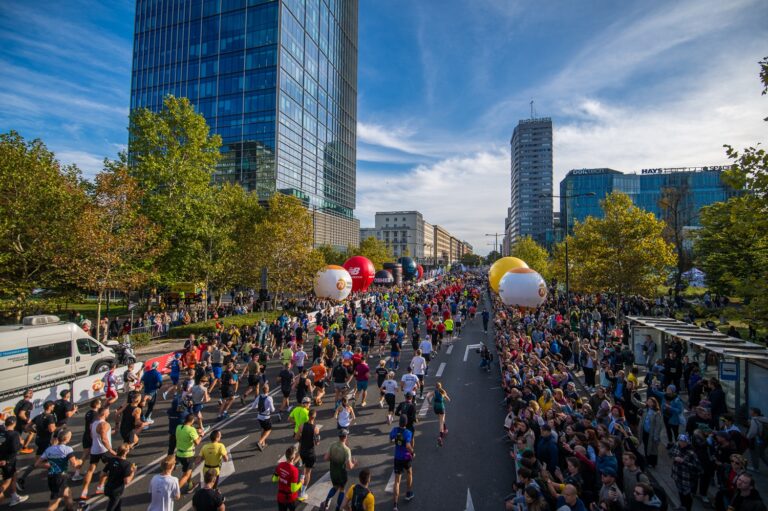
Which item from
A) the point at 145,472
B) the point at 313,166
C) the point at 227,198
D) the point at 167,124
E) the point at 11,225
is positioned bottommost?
the point at 145,472

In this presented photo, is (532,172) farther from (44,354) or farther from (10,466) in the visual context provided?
(10,466)

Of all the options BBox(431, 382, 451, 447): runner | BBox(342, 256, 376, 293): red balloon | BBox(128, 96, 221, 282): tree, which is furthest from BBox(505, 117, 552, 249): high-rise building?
BBox(431, 382, 451, 447): runner

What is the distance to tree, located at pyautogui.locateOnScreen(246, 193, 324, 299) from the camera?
27281 mm

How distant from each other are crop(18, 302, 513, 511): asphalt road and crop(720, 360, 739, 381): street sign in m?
6.44

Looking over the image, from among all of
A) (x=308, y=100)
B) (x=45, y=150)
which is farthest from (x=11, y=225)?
(x=308, y=100)

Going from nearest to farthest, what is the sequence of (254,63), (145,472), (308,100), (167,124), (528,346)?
(145,472) < (528,346) < (167,124) < (254,63) < (308,100)

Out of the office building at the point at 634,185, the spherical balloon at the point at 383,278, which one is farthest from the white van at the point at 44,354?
the office building at the point at 634,185

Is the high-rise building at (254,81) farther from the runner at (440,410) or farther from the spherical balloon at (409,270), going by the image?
the runner at (440,410)

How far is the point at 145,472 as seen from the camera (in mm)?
8602

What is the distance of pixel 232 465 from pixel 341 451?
3.52 m

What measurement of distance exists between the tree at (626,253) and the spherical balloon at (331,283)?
15.2 m

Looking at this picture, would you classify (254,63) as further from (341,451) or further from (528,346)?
(341,451)

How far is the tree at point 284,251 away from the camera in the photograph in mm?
27281

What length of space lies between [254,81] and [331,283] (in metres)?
52.6
